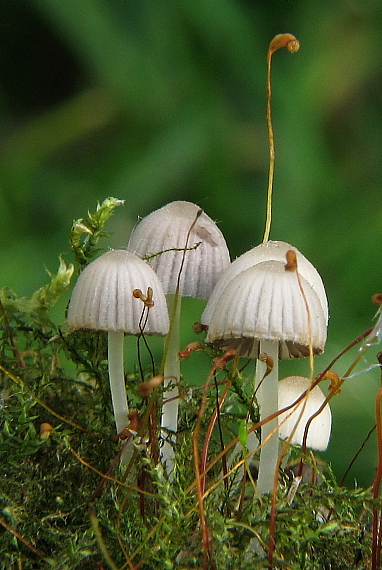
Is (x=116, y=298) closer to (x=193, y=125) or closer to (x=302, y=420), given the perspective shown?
(x=302, y=420)

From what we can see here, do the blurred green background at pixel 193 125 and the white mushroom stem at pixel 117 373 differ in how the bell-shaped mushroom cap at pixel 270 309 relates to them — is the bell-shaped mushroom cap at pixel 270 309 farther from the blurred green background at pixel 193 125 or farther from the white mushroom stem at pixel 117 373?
the blurred green background at pixel 193 125

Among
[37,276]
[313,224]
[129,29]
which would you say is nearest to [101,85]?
[129,29]

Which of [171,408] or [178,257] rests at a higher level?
[178,257]

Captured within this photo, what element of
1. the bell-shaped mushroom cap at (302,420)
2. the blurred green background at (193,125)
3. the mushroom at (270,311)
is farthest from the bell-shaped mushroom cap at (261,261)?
the blurred green background at (193,125)

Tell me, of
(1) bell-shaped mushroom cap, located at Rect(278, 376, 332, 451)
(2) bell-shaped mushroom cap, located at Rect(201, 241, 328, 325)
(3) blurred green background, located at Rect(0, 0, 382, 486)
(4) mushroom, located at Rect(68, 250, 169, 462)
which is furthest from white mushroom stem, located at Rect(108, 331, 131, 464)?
(3) blurred green background, located at Rect(0, 0, 382, 486)

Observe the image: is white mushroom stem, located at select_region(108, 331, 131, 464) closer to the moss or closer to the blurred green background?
the moss

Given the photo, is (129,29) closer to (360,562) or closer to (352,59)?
(352,59)

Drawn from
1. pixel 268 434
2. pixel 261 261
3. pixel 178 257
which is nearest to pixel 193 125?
pixel 178 257
